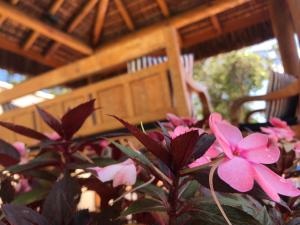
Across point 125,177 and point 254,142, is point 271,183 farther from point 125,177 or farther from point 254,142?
point 125,177

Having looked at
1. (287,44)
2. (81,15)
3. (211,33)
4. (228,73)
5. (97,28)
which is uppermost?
(81,15)

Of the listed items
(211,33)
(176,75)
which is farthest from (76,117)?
(211,33)

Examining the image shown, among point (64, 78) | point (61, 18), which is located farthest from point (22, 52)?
point (64, 78)

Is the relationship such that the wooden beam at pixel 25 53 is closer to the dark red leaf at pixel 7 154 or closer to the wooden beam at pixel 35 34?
the wooden beam at pixel 35 34

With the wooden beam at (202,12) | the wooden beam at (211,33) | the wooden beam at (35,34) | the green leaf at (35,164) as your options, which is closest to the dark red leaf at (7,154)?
the green leaf at (35,164)

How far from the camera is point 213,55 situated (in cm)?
444

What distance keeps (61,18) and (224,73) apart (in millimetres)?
2480

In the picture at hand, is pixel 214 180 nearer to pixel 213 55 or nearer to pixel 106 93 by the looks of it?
pixel 106 93

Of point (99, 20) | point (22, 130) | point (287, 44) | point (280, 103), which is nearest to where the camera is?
point (22, 130)

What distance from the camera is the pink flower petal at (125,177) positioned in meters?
0.33

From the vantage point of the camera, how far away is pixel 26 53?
4.40m

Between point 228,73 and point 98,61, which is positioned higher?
point 228,73

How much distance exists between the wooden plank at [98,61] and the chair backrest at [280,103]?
2.49ft

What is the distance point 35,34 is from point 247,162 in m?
4.44
